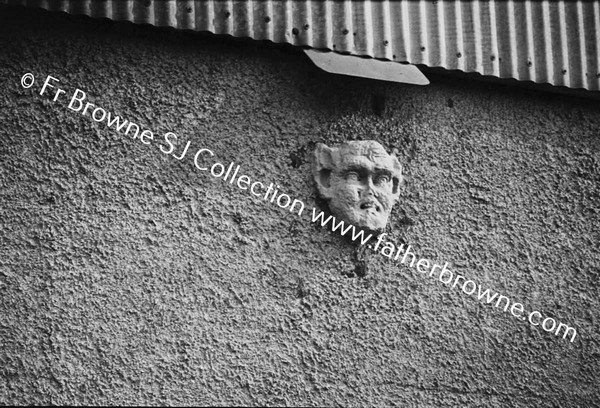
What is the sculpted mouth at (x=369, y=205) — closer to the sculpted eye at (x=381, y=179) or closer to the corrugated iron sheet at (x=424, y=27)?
the sculpted eye at (x=381, y=179)

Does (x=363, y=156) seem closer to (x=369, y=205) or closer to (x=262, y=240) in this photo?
(x=369, y=205)

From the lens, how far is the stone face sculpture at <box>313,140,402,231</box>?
8.61 feet

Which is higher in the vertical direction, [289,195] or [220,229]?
[289,195]

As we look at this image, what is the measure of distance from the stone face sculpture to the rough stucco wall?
0.22 ft

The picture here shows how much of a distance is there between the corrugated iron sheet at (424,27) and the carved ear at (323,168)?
1.20 feet

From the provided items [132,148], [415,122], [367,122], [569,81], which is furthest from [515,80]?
[132,148]

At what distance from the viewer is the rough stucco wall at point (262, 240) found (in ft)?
7.85

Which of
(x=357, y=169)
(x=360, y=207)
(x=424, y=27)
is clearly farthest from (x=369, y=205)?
(x=424, y=27)

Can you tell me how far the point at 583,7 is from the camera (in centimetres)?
307

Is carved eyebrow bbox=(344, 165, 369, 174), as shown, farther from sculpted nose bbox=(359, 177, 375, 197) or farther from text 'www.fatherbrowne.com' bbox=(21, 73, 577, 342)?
text 'www.fatherbrowne.com' bbox=(21, 73, 577, 342)

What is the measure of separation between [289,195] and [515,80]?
1002 millimetres

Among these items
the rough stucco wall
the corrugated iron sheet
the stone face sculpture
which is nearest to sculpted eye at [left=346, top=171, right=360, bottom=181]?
the stone face sculpture

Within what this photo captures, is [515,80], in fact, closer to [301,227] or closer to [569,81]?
[569,81]

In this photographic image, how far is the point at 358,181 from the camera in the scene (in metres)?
2.67
